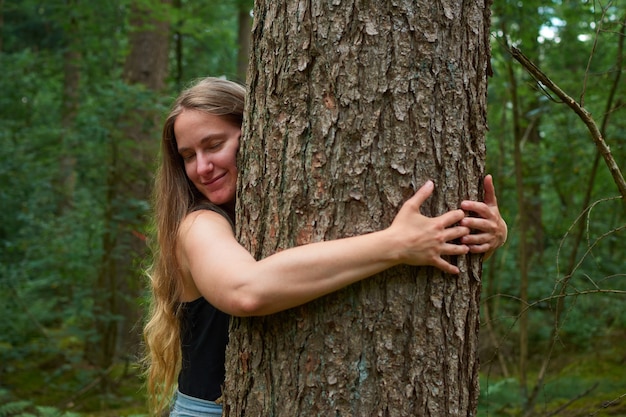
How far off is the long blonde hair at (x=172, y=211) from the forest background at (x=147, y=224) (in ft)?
8.97

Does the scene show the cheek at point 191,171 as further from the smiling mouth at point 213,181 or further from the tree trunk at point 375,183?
the tree trunk at point 375,183

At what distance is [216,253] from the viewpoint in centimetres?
203

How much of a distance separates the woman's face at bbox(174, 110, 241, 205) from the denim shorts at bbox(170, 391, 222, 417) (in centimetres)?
78

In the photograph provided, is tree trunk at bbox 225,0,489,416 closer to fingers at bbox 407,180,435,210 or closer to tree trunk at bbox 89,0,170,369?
fingers at bbox 407,180,435,210

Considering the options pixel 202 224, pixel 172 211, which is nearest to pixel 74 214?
pixel 172 211

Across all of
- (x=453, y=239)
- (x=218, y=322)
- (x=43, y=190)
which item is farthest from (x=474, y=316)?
(x=43, y=190)

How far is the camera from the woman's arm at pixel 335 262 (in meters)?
1.79

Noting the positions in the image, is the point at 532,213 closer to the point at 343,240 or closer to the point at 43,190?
the point at 43,190

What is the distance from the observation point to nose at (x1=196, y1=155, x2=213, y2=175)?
94.9 inches

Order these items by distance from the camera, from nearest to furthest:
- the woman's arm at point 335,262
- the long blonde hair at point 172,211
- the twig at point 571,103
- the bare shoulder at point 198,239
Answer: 1. the woman's arm at point 335,262
2. the bare shoulder at point 198,239
3. the twig at point 571,103
4. the long blonde hair at point 172,211

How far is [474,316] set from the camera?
193 cm

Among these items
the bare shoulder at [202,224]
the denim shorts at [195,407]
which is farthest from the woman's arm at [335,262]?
the denim shorts at [195,407]

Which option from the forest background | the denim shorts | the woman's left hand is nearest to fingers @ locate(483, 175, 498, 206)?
the woman's left hand

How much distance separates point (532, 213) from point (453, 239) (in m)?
8.43
